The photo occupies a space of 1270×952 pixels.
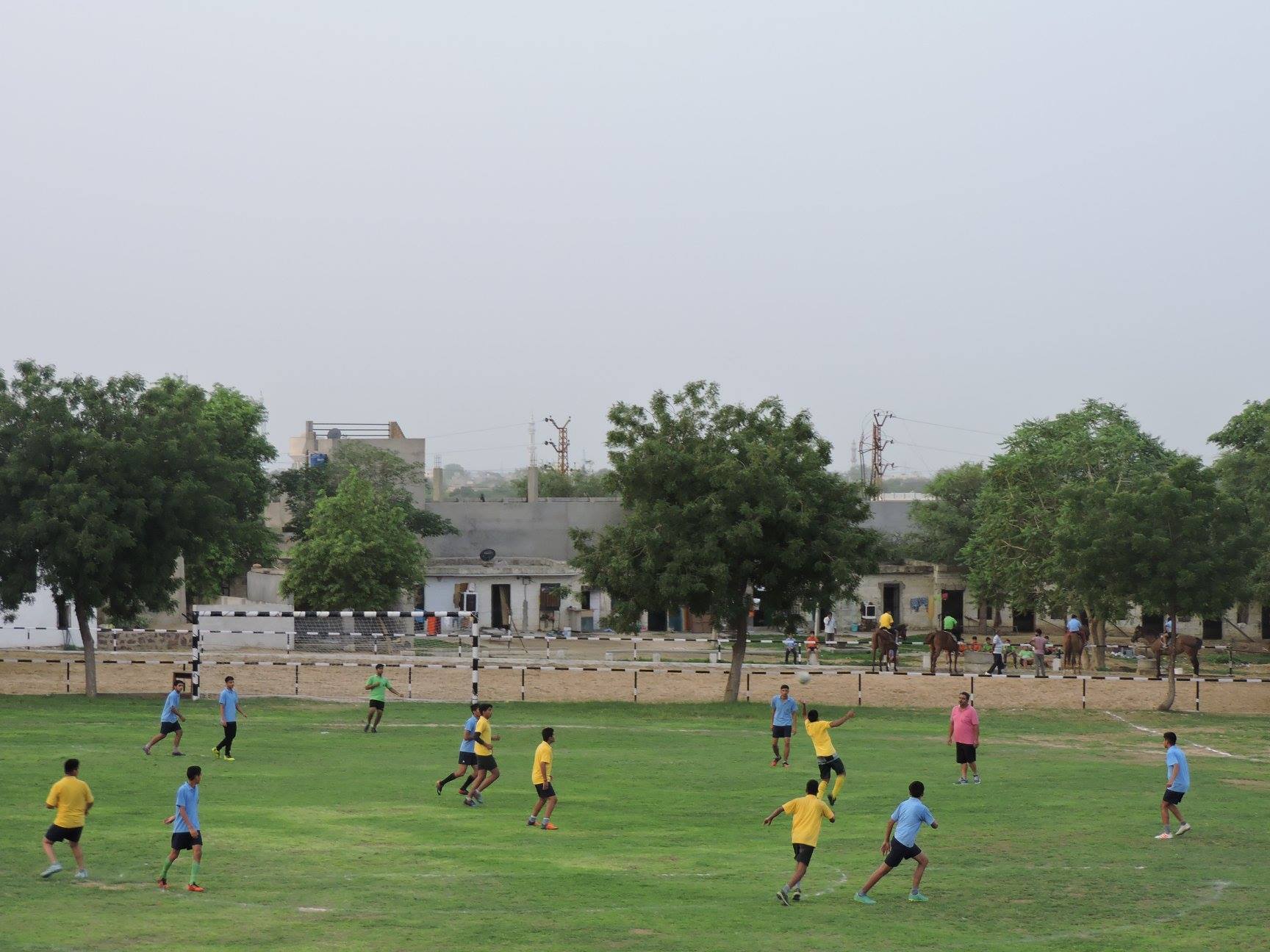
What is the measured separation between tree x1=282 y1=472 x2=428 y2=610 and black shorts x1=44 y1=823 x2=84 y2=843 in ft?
152

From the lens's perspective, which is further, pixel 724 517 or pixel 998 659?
pixel 998 659

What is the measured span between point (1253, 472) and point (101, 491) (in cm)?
4589

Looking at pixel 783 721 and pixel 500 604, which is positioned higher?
pixel 500 604

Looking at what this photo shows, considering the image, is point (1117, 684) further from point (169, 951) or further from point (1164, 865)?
point (169, 951)

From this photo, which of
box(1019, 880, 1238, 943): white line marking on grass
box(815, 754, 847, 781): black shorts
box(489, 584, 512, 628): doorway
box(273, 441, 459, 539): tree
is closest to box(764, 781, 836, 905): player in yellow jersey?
box(1019, 880, 1238, 943): white line marking on grass

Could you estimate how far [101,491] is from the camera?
131 ft

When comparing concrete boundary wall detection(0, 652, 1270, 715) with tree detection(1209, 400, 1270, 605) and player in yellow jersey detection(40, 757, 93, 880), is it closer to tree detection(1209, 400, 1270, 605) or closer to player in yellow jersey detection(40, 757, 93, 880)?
tree detection(1209, 400, 1270, 605)

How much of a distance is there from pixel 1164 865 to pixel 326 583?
49664 millimetres

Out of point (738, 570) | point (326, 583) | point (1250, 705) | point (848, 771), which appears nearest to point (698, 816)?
point (848, 771)

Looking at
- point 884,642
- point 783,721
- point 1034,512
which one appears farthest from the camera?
point 1034,512

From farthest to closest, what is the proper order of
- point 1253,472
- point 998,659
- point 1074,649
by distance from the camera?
1. point 1253,472
2. point 1074,649
3. point 998,659

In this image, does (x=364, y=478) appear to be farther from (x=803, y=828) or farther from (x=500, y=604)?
(x=803, y=828)

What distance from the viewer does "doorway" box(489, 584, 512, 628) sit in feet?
244

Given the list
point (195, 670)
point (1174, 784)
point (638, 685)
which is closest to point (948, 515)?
point (638, 685)
